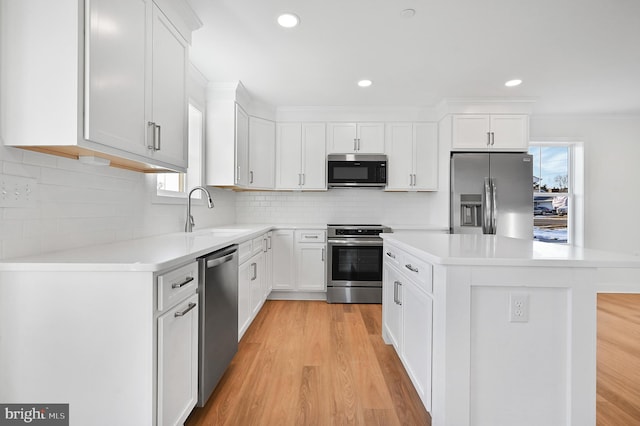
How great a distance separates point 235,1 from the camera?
6.46 ft

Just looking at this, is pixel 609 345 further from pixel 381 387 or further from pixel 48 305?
pixel 48 305

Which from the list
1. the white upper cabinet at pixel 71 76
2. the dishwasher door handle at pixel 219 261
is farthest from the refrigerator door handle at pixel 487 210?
the white upper cabinet at pixel 71 76

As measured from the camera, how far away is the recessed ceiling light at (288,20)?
2107mm

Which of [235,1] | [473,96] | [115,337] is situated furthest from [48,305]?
[473,96]

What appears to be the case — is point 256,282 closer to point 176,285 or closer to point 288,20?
point 176,285

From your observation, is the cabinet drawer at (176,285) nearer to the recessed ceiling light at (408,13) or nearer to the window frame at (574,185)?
the recessed ceiling light at (408,13)

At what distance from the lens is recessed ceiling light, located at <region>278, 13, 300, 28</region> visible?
6.91 ft

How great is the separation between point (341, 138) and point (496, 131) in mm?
1928

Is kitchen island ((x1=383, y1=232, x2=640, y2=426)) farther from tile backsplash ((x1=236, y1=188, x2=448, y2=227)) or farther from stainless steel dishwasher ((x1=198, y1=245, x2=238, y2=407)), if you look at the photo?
tile backsplash ((x1=236, y1=188, x2=448, y2=227))

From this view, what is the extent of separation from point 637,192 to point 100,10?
20.5 ft

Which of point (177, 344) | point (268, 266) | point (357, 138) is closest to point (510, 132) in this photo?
point (357, 138)

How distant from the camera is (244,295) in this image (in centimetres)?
255

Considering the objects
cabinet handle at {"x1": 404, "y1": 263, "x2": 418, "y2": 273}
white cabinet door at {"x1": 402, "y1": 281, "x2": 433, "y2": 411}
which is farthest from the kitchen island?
cabinet handle at {"x1": 404, "y1": 263, "x2": 418, "y2": 273}

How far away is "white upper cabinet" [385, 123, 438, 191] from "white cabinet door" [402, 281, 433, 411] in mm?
2393
